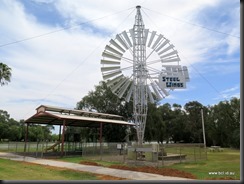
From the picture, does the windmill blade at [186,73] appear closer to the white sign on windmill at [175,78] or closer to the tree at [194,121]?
the white sign on windmill at [175,78]

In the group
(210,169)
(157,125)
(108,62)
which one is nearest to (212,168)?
(210,169)

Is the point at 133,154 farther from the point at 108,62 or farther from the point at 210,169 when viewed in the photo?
the point at 108,62

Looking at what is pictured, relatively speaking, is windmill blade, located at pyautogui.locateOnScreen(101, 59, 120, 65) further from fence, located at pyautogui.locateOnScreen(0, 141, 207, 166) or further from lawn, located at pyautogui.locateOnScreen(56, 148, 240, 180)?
lawn, located at pyautogui.locateOnScreen(56, 148, 240, 180)

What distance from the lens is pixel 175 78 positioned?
741 inches

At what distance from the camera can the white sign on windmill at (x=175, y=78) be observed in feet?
61.6

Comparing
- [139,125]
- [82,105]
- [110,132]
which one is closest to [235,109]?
[110,132]

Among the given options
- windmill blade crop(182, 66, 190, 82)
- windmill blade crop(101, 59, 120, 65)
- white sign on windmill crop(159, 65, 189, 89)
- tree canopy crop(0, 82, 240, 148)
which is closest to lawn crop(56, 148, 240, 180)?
white sign on windmill crop(159, 65, 189, 89)

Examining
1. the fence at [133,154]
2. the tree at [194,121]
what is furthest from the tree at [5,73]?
the tree at [194,121]

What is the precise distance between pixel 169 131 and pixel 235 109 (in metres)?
18.2

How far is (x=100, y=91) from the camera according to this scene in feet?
158

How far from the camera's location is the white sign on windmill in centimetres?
1878

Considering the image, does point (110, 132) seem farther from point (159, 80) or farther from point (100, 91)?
point (159, 80)

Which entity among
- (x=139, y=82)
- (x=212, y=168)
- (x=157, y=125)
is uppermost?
(x=139, y=82)

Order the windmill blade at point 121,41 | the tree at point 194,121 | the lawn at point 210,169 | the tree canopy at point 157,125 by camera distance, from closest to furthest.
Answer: the lawn at point 210,169 < the windmill blade at point 121,41 < the tree canopy at point 157,125 < the tree at point 194,121
